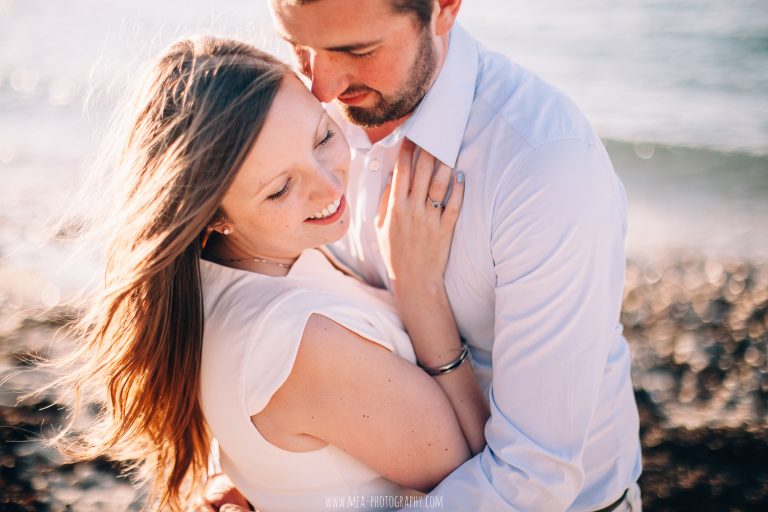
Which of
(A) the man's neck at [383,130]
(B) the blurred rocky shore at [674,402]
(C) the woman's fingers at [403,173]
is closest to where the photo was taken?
(C) the woman's fingers at [403,173]

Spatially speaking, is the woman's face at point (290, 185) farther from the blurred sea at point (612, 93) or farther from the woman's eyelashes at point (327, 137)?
the blurred sea at point (612, 93)

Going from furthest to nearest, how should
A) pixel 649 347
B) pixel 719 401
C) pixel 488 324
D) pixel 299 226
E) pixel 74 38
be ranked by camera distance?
pixel 74 38, pixel 649 347, pixel 719 401, pixel 488 324, pixel 299 226

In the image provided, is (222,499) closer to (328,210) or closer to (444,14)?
(328,210)

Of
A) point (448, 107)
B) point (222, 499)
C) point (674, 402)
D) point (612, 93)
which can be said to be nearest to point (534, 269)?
point (448, 107)

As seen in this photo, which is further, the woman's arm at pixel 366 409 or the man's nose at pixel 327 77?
the man's nose at pixel 327 77

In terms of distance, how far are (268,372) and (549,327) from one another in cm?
83

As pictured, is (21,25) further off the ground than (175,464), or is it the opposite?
(175,464)

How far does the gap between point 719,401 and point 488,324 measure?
9.44ft

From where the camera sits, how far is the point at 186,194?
2246mm

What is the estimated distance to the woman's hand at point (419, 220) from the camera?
101 inches

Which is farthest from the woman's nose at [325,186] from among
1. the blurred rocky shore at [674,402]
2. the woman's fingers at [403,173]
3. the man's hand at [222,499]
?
the blurred rocky shore at [674,402]

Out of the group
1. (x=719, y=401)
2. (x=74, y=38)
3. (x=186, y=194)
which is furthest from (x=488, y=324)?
(x=74, y=38)

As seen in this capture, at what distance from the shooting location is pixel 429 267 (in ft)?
8.59

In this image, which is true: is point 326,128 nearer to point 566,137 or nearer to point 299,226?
point 299,226
